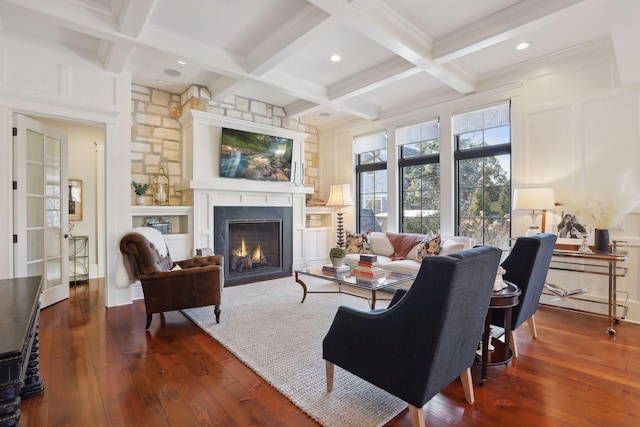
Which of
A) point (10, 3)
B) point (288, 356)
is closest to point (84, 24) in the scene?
point (10, 3)

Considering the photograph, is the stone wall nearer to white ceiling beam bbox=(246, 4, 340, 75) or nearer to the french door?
the french door

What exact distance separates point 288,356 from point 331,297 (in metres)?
1.61

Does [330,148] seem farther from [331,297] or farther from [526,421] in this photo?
[526,421]

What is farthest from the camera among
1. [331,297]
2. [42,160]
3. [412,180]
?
[412,180]

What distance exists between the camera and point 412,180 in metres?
5.34

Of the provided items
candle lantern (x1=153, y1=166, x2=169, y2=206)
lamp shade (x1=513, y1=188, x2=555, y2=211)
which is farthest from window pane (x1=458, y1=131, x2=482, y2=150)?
candle lantern (x1=153, y1=166, x2=169, y2=206)

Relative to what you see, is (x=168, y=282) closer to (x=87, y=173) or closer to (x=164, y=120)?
(x=164, y=120)

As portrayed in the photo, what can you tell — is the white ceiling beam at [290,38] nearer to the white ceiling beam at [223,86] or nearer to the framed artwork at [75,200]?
the white ceiling beam at [223,86]

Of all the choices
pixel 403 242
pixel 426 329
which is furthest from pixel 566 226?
pixel 426 329

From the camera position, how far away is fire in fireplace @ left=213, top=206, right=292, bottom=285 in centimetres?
488

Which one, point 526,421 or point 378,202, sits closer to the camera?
point 526,421

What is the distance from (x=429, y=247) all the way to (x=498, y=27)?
8.51ft

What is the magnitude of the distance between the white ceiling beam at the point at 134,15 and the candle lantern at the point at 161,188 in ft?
7.15

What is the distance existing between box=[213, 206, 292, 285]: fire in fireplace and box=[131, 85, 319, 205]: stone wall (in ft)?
2.91
